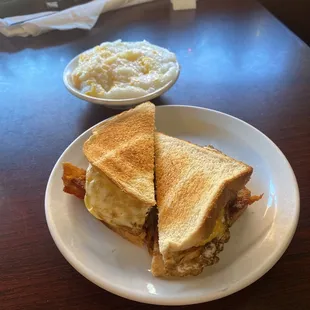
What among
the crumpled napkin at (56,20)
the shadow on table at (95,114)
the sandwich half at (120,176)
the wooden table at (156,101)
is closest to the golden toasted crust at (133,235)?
the sandwich half at (120,176)

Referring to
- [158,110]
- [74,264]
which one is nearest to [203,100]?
[158,110]

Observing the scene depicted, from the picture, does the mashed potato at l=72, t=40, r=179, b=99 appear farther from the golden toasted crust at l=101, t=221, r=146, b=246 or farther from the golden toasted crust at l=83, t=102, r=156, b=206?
the golden toasted crust at l=101, t=221, r=146, b=246

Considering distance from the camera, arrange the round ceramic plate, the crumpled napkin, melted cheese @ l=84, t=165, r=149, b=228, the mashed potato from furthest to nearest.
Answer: the crumpled napkin < the mashed potato < melted cheese @ l=84, t=165, r=149, b=228 < the round ceramic plate

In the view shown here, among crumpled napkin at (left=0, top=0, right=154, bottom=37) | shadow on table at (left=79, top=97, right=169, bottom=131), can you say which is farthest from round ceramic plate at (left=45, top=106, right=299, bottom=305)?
crumpled napkin at (left=0, top=0, right=154, bottom=37)

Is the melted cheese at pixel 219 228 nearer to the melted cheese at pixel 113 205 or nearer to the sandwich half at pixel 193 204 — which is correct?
the sandwich half at pixel 193 204

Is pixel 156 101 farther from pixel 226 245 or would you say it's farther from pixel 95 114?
pixel 226 245
